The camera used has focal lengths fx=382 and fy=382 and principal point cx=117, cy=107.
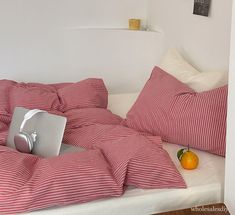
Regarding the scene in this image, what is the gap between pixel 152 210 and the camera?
1.37m

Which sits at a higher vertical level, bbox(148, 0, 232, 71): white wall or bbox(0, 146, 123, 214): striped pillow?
bbox(148, 0, 232, 71): white wall

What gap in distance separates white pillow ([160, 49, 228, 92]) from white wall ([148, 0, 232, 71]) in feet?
0.27

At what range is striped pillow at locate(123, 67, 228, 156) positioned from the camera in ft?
5.31

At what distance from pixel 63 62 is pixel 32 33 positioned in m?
0.32

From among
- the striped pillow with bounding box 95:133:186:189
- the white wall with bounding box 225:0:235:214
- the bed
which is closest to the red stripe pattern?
the bed

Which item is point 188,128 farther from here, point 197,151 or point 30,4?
point 30,4

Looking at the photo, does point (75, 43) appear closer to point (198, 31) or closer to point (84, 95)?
point (84, 95)

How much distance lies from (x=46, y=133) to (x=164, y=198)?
0.57 m

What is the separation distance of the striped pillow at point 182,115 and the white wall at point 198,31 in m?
Answer: 0.30

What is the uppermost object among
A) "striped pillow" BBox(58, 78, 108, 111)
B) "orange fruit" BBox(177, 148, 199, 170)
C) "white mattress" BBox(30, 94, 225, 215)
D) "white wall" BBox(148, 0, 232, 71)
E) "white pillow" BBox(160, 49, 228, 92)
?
"white wall" BBox(148, 0, 232, 71)

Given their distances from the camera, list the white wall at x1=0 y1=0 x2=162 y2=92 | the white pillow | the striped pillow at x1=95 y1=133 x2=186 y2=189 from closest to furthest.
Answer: the striped pillow at x1=95 y1=133 x2=186 y2=189, the white pillow, the white wall at x1=0 y1=0 x2=162 y2=92

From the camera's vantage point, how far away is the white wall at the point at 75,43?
2.91 metres

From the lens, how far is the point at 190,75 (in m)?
2.02

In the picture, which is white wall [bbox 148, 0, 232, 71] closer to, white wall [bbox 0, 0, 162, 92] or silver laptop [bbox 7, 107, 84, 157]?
white wall [bbox 0, 0, 162, 92]
